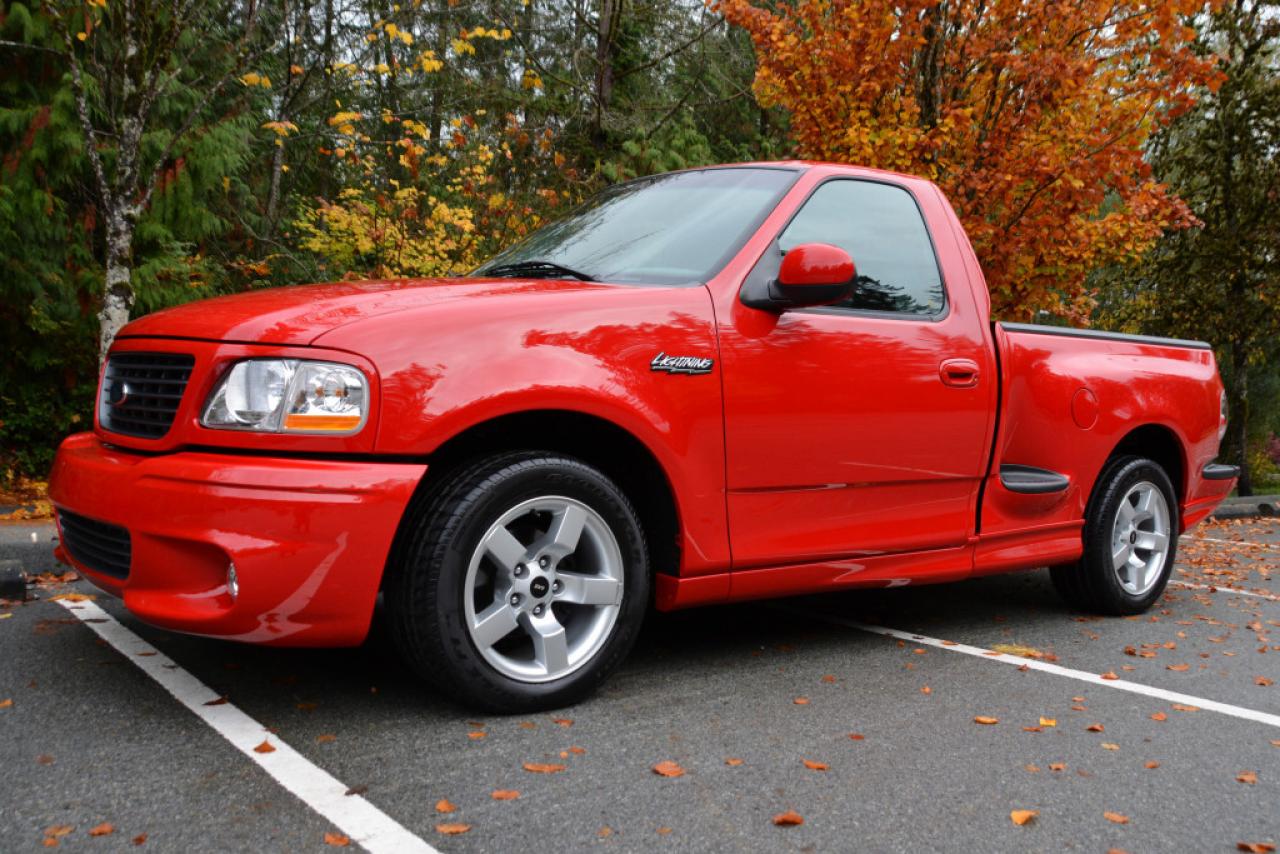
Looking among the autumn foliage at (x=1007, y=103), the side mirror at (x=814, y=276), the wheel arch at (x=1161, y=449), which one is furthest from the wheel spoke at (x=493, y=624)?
the autumn foliage at (x=1007, y=103)

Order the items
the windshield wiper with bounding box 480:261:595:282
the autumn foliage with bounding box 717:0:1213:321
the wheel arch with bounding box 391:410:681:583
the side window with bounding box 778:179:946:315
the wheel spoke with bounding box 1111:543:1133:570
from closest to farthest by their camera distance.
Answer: the wheel arch with bounding box 391:410:681:583
the windshield wiper with bounding box 480:261:595:282
the side window with bounding box 778:179:946:315
the wheel spoke with bounding box 1111:543:1133:570
the autumn foliage with bounding box 717:0:1213:321

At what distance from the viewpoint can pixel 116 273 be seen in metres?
7.66

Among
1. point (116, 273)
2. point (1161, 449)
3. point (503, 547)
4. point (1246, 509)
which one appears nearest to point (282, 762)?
point (503, 547)

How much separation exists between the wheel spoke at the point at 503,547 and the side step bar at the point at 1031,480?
2.41 m

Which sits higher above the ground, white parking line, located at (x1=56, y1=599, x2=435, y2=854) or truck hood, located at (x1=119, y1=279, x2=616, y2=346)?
truck hood, located at (x1=119, y1=279, x2=616, y2=346)

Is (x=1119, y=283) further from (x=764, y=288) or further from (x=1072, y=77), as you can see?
(x=764, y=288)

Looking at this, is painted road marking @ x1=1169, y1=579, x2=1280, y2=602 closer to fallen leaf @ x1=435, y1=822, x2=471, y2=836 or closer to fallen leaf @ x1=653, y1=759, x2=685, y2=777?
fallen leaf @ x1=653, y1=759, x2=685, y2=777

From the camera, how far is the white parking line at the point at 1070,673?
3.91m

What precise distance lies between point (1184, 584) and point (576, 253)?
4866 millimetres

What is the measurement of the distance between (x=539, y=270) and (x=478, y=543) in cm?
133

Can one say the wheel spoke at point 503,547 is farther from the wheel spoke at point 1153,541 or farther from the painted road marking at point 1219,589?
the painted road marking at point 1219,589

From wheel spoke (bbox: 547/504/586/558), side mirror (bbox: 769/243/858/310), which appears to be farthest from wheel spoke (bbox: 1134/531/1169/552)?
wheel spoke (bbox: 547/504/586/558)

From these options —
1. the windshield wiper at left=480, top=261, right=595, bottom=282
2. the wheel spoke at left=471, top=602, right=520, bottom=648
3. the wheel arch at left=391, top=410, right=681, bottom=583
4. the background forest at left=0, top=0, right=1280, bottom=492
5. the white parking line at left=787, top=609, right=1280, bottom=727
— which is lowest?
the white parking line at left=787, top=609, right=1280, bottom=727

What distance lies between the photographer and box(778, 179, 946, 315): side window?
427cm
